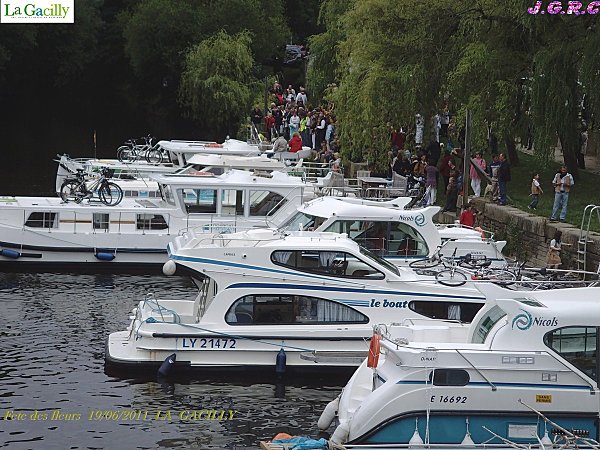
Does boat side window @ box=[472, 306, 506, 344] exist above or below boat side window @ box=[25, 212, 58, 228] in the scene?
above

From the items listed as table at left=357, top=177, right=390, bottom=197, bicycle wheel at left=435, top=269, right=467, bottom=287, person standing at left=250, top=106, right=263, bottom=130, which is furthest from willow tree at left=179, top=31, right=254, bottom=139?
bicycle wheel at left=435, top=269, right=467, bottom=287

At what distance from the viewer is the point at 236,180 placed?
35.6 meters

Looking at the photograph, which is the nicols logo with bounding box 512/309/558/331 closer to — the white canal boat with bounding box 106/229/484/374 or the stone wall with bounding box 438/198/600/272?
the white canal boat with bounding box 106/229/484/374

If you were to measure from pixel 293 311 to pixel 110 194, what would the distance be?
14251 mm

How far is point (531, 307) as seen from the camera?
17.5 m

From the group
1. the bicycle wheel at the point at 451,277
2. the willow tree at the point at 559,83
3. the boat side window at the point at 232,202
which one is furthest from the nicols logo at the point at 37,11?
the bicycle wheel at the point at 451,277

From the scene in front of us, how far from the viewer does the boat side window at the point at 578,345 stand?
17.5 meters

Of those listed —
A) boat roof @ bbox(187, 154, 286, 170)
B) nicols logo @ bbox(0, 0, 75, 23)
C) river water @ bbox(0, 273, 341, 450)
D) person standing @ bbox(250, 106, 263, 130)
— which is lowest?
river water @ bbox(0, 273, 341, 450)

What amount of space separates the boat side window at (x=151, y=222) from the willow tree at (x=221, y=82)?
35871 millimetres

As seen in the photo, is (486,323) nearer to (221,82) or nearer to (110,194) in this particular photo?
(110,194)

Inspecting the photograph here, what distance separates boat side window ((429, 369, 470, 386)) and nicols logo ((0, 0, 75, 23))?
239 ft

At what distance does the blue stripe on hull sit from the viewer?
1706 centimetres

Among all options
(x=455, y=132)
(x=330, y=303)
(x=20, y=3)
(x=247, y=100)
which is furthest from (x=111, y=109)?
(x=330, y=303)

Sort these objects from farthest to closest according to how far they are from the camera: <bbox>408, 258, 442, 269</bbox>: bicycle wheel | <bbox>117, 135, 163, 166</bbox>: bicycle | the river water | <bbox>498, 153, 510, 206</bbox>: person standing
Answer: <bbox>117, 135, 163, 166</bbox>: bicycle → <bbox>498, 153, 510, 206</bbox>: person standing → <bbox>408, 258, 442, 269</bbox>: bicycle wheel → the river water
